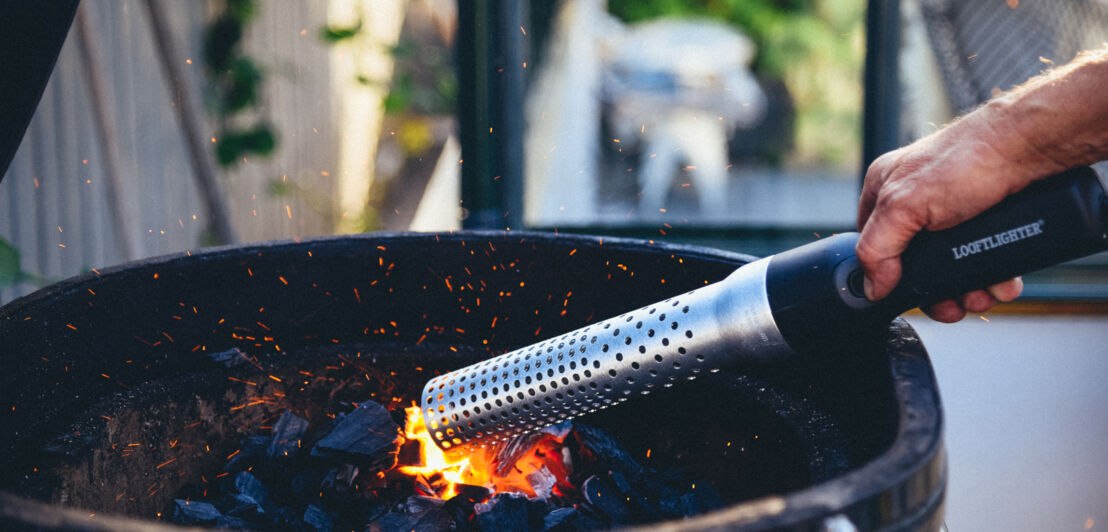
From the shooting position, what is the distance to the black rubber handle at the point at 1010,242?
64 centimetres

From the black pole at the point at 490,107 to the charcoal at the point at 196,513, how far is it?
1.30 meters

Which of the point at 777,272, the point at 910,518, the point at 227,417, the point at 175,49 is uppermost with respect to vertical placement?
the point at 175,49

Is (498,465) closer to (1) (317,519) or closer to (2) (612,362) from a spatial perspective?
(1) (317,519)

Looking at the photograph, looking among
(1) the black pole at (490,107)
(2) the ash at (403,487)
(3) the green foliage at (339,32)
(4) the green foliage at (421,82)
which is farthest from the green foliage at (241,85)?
(2) the ash at (403,487)

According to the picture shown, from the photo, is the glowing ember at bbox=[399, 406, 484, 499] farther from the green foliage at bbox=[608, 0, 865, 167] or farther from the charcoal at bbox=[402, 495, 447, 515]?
the green foliage at bbox=[608, 0, 865, 167]

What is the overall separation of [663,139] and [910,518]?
2411 millimetres

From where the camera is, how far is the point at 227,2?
9.36 feet

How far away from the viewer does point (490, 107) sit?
7.18 feet

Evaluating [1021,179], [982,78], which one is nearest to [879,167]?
[1021,179]

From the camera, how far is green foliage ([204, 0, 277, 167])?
9.23 ft

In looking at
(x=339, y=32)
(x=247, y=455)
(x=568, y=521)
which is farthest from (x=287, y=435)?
(x=339, y=32)

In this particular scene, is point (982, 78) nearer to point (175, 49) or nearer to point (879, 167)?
point (879, 167)

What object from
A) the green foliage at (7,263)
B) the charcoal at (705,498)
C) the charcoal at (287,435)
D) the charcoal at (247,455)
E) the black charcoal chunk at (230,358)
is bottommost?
the charcoal at (705,498)

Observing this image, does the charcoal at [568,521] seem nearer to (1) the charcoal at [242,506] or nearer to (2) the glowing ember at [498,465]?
(2) the glowing ember at [498,465]
